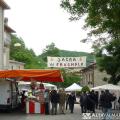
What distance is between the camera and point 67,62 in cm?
4838

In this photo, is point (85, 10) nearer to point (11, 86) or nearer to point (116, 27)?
point (116, 27)

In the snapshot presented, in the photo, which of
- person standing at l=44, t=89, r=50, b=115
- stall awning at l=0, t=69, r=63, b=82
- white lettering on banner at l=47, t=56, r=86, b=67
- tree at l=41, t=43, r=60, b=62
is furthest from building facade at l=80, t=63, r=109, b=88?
tree at l=41, t=43, r=60, b=62

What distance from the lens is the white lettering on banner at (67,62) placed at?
1890 inches

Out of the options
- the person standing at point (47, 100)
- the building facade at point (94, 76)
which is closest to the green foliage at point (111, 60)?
the person standing at point (47, 100)

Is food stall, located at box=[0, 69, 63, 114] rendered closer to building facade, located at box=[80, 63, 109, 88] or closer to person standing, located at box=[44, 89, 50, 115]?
person standing, located at box=[44, 89, 50, 115]

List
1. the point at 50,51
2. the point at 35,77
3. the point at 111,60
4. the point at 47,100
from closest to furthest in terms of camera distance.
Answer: the point at 35,77 → the point at 47,100 → the point at 111,60 → the point at 50,51

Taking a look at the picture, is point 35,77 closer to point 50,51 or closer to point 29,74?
point 29,74

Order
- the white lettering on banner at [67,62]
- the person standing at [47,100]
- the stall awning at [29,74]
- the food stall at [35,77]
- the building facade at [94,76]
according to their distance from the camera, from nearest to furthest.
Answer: the stall awning at [29,74] → the food stall at [35,77] → the person standing at [47,100] → the white lettering on banner at [67,62] → the building facade at [94,76]

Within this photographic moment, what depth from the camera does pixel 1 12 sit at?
56.8 metres

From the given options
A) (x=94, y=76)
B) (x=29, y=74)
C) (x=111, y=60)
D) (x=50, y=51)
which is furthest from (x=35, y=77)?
(x=50, y=51)

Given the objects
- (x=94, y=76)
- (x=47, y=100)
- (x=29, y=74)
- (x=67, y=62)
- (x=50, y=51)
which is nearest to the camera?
(x=29, y=74)

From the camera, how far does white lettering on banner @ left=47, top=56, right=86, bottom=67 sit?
48.0 meters

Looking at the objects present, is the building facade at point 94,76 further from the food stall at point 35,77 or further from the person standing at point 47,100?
the food stall at point 35,77

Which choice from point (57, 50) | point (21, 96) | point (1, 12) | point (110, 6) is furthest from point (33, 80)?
point (57, 50)
